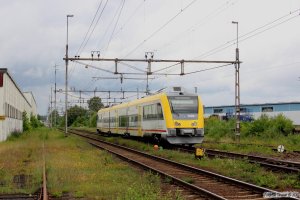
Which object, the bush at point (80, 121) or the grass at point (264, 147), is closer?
the grass at point (264, 147)

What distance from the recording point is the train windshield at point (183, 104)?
25.1 metres

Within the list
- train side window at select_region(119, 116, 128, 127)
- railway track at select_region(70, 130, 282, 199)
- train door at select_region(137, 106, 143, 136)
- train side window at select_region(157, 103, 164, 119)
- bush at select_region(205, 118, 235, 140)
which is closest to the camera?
railway track at select_region(70, 130, 282, 199)

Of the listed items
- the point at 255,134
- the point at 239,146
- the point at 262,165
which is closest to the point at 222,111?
the point at 255,134

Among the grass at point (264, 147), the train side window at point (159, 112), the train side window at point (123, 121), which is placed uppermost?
the train side window at point (159, 112)

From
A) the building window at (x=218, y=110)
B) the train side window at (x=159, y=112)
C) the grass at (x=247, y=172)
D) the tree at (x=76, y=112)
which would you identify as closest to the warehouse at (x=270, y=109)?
the building window at (x=218, y=110)

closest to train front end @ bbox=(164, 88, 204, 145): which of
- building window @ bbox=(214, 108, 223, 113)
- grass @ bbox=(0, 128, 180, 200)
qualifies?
grass @ bbox=(0, 128, 180, 200)

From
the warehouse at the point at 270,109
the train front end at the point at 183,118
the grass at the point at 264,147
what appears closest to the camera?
the grass at the point at 264,147

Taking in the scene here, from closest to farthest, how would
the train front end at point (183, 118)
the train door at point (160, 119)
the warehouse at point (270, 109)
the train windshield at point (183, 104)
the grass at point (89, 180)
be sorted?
1. the grass at point (89, 180)
2. the train front end at point (183, 118)
3. the train windshield at point (183, 104)
4. the train door at point (160, 119)
5. the warehouse at point (270, 109)

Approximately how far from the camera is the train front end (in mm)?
24688

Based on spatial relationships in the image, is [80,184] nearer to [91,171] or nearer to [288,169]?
[91,171]

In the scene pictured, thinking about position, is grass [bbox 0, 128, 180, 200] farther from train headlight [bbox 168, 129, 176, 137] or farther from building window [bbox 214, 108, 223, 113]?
building window [bbox 214, 108, 223, 113]

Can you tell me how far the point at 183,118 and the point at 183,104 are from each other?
2.72 ft

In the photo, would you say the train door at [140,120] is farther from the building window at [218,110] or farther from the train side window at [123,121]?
the building window at [218,110]

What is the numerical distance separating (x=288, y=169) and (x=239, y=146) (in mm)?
12468
